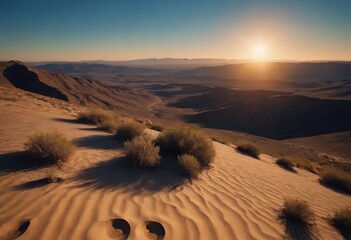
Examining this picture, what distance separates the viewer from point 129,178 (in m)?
5.46

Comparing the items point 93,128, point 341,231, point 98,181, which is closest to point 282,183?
point 341,231

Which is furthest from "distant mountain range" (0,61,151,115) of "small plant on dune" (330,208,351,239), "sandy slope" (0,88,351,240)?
"small plant on dune" (330,208,351,239)

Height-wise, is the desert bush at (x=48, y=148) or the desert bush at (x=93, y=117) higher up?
the desert bush at (x=48, y=148)

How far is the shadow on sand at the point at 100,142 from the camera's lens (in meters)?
7.59

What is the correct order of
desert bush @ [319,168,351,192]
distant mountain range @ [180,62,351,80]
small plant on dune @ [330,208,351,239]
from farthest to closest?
distant mountain range @ [180,62,351,80] → desert bush @ [319,168,351,192] → small plant on dune @ [330,208,351,239]

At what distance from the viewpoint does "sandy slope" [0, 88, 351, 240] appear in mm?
3600

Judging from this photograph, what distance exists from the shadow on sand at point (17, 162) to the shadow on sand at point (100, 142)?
1838 mm

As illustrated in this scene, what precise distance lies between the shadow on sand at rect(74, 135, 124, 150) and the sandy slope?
0.37 m

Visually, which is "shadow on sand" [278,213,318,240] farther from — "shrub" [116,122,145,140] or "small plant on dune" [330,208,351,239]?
"shrub" [116,122,145,140]

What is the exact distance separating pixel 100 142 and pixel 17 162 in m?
2.85

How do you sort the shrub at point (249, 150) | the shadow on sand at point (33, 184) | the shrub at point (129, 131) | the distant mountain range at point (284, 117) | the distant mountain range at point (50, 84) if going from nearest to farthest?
the shadow on sand at point (33, 184) → the shrub at point (129, 131) → the shrub at point (249, 150) → the distant mountain range at point (284, 117) → the distant mountain range at point (50, 84)

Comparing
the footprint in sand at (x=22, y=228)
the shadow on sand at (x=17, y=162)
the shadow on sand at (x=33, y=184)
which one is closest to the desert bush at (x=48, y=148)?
the shadow on sand at (x=17, y=162)

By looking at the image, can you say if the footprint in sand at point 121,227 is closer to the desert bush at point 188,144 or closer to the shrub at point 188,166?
the shrub at point 188,166

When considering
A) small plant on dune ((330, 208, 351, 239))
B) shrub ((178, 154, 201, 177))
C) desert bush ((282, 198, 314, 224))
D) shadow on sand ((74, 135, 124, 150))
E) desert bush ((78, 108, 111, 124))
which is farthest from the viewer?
desert bush ((78, 108, 111, 124))
